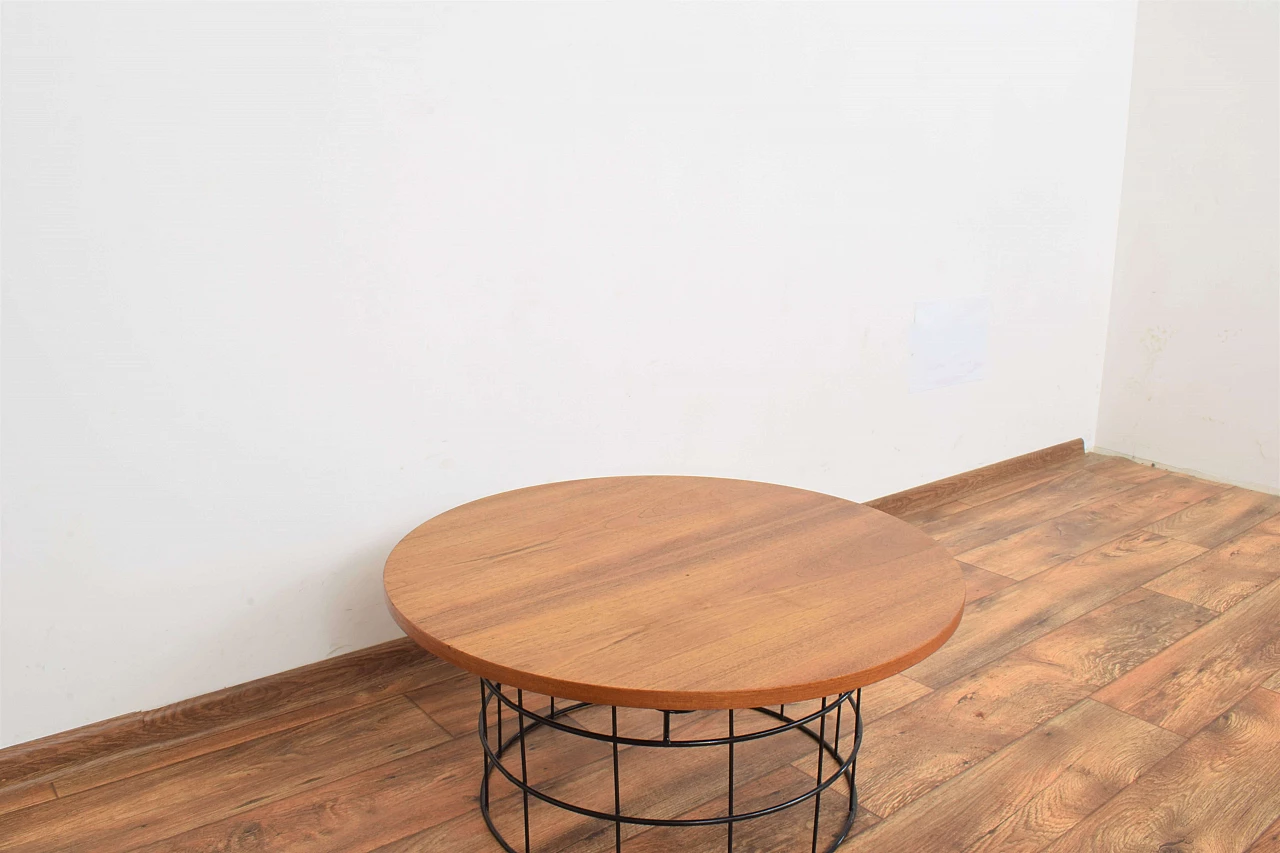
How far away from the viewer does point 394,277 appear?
1.88 metres

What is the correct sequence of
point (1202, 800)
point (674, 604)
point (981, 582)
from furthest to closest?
point (981, 582), point (1202, 800), point (674, 604)

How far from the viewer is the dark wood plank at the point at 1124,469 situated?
3.26 meters

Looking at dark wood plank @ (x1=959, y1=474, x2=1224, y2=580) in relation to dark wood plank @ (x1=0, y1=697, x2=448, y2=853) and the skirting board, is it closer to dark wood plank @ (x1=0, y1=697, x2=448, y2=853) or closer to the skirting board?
the skirting board

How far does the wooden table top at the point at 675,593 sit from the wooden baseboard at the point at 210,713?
0.46m

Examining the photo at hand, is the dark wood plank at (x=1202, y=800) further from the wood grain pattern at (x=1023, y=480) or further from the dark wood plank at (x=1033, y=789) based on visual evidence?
the wood grain pattern at (x=1023, y=480)

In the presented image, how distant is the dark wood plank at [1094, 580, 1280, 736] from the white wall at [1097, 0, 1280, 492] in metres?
1.07

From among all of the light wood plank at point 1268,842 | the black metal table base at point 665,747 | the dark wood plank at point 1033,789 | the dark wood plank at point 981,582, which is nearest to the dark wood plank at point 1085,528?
the dark wood plank at point 981,582

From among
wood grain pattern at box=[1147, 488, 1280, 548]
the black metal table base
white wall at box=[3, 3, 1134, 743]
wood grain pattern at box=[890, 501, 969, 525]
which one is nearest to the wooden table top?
the black metal table base

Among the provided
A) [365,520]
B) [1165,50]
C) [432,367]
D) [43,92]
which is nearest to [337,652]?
[365,520]

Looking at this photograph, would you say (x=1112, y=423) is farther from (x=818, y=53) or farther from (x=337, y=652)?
(x=337, y=652)

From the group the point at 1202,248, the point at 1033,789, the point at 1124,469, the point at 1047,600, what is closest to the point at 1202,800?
the point at 1033,789

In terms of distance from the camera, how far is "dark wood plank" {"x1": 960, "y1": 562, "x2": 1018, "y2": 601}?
7.92 feet

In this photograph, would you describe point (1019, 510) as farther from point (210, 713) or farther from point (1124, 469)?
point (210, 713)

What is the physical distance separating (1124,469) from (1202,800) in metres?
1.91
